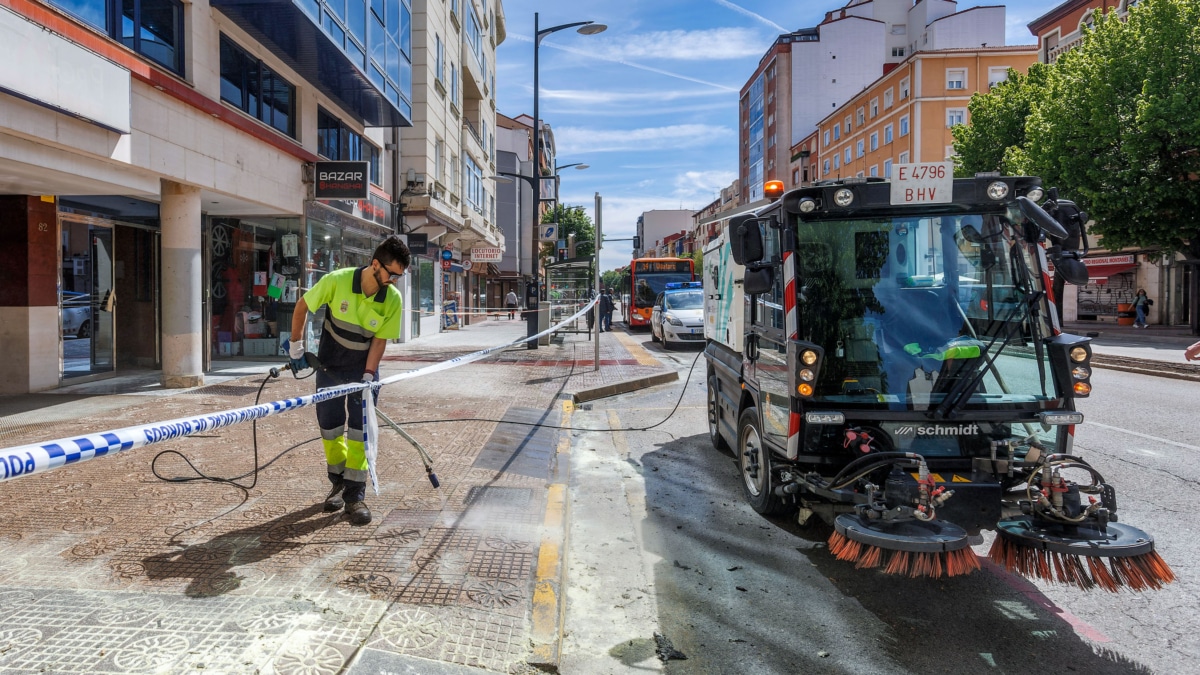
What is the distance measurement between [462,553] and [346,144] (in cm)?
1454

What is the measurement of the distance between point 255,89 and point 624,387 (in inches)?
323

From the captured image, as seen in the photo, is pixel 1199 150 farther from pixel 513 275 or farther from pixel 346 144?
pixel 513 275

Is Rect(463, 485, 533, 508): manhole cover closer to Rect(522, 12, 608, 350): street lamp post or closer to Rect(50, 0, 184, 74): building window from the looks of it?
Rect(50, 0, 184, 74): building window

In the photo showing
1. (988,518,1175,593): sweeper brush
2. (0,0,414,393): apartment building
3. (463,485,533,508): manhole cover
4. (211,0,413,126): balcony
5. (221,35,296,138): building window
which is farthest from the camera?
(221,35,296,138): building window

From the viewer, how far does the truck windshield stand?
13.0 feet

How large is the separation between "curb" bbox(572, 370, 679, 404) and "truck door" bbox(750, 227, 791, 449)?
6.02 metres

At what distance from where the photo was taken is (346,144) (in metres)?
16.4

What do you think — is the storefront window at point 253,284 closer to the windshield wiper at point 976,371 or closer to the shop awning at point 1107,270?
the windshield wiper at point 976,371

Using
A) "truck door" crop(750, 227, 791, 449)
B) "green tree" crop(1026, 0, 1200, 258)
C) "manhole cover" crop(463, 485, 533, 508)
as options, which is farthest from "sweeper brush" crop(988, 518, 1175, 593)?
"green tree" crop(1026, 0, 1200, 258)

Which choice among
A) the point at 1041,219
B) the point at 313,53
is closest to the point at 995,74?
the point at 313,53

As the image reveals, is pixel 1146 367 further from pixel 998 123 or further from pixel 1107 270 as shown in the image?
pixel 1107 270

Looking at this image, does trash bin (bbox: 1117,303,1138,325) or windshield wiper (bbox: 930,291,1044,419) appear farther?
trash bin (bbox: 1117,303,1138,325)

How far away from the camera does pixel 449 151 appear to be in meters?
23.4

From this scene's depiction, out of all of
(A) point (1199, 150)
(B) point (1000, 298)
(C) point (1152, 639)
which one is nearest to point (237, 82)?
(B) point (1000, 298)
